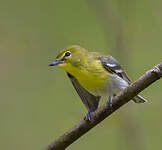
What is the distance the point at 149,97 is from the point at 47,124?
64.4 inches

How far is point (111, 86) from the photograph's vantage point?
392 centimetres

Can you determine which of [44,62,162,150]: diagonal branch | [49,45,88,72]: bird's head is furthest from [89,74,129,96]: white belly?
[44,62,162,150]: diagonal branch

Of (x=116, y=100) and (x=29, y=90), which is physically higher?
(x=116, y=100)

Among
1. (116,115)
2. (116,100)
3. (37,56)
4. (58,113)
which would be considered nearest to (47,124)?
(58,113)

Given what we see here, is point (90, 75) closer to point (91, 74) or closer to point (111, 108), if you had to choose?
point (91, 74)

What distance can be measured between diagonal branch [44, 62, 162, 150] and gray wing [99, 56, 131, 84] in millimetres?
1107

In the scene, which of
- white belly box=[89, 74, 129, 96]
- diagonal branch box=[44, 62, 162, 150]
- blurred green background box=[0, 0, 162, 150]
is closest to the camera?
diagonal branch box=[44, 62, 162, 150]

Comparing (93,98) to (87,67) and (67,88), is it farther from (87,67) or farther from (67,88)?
(67,88)

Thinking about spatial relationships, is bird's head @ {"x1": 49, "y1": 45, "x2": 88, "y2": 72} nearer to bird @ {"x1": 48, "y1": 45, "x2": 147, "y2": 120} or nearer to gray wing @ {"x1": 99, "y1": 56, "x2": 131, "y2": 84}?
bird @ {"x1": 48, "y1": 45, "x2": 147, "y2": 120}

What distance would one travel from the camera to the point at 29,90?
5266 mm

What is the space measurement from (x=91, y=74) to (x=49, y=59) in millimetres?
1669

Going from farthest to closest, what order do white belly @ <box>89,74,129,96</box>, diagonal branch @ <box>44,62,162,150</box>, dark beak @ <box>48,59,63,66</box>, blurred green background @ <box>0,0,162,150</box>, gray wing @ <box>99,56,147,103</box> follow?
blurred green background @ <box>0,0,162,150</box>
gray wing @ <box>99,56,147,103</box>
white belly @ <box>89,74,129,96</box>
dark beak @ <box>48,59,63,66</box>
diagonal branch @ <box>44,62,162,150</box>

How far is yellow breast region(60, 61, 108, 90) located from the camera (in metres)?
3.79

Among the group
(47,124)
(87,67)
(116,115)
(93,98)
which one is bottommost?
(47,124)
